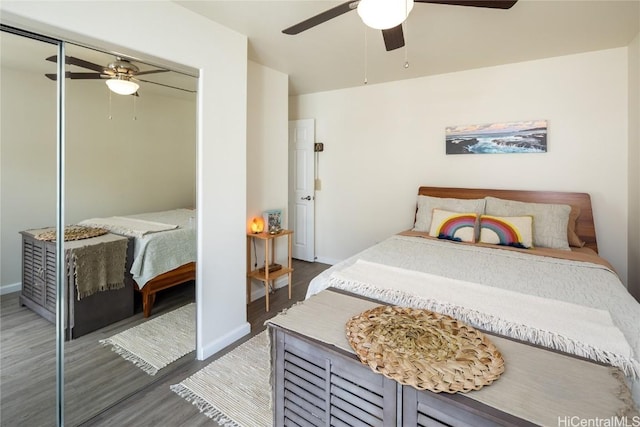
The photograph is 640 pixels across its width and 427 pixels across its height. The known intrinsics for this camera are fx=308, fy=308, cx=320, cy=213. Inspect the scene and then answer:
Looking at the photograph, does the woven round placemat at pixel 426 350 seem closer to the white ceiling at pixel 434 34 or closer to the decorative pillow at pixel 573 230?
the white ceiling at pixel 434 34

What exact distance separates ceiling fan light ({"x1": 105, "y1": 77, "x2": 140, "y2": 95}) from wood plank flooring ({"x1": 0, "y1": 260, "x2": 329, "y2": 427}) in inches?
46.8

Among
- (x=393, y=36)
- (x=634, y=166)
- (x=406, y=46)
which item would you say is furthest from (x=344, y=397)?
(x=634, y=166)

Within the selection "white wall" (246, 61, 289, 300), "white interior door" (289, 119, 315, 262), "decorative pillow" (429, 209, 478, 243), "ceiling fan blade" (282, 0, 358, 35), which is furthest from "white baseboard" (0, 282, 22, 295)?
"white interior door" (289, 119, 315, 262)

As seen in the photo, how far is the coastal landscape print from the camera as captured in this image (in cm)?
299

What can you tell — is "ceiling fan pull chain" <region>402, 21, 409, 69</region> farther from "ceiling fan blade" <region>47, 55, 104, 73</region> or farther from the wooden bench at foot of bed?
the wooden bench at foot of bed

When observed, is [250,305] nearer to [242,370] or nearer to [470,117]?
[242,370]

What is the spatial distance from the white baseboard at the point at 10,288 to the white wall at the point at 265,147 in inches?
70.5

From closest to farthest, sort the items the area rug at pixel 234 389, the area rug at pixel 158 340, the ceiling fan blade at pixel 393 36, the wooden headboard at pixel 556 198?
the area rug at pixel 234 389 → the ceiling fan blade at pixel 393 36 → the area rug at pixel 158 340 → the wooden headboard at pixel 556 198

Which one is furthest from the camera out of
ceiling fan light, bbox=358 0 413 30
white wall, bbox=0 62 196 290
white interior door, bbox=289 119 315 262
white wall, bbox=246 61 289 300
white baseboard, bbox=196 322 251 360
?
white interior door, bbox=289 119 315 262

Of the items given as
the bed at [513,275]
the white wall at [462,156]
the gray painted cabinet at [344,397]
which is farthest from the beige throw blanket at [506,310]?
the white wall at [462,156]

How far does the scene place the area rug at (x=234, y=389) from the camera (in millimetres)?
1669

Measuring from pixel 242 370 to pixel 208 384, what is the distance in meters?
0.23

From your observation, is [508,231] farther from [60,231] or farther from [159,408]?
[60,231]

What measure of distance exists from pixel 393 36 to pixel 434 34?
794mm
